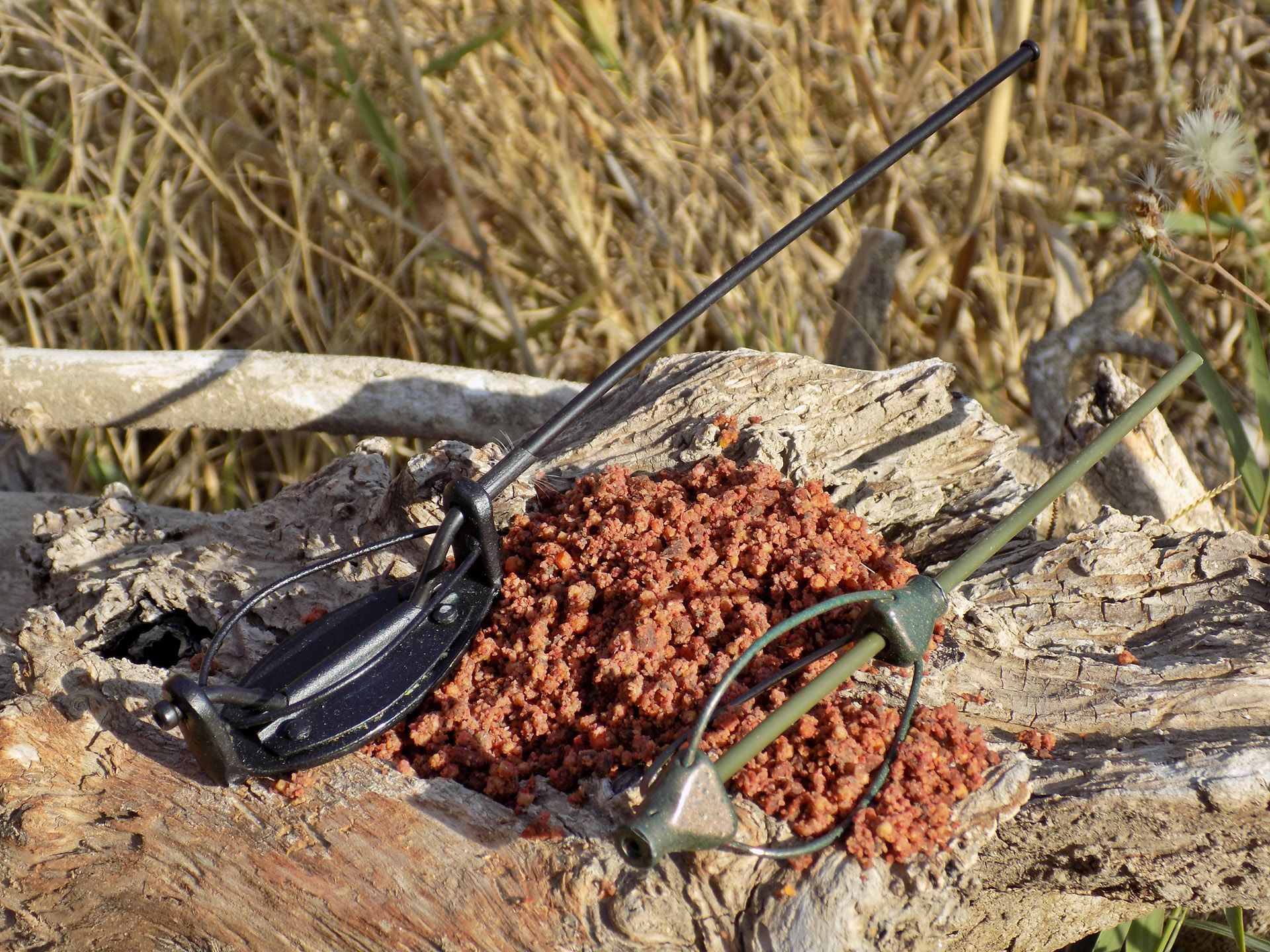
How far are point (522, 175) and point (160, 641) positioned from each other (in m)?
2.07

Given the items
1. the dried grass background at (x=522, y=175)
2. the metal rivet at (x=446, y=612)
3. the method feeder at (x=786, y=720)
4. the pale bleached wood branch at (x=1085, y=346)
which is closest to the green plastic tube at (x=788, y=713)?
the method feeder at (x=786, y=720)

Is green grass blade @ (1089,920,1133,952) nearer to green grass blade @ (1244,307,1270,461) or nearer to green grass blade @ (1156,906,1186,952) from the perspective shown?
green grass blade @ (1156,906,1186,952)

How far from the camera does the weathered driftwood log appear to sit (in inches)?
45.1

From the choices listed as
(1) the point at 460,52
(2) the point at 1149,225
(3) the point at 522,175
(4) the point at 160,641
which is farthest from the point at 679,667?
(3) the point at 522,175

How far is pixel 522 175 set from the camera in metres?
3.16

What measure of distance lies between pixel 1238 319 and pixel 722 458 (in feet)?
8.85

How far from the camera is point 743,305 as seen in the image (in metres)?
3.23

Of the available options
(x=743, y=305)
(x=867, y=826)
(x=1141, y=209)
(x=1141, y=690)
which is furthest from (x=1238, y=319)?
(x=867, y=826)

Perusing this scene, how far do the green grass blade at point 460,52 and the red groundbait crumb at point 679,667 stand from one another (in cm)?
187

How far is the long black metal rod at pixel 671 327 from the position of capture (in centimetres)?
131

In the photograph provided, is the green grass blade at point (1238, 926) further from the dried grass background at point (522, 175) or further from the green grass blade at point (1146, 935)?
the dried grass background at point (522, 175)

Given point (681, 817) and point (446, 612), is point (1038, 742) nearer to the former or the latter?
point (681, 817)

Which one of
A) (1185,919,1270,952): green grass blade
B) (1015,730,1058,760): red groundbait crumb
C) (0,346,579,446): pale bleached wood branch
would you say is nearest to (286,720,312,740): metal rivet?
(1015,730,1058,760): red groundbait crumb

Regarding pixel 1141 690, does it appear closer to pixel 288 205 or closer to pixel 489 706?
pixel 489 706
